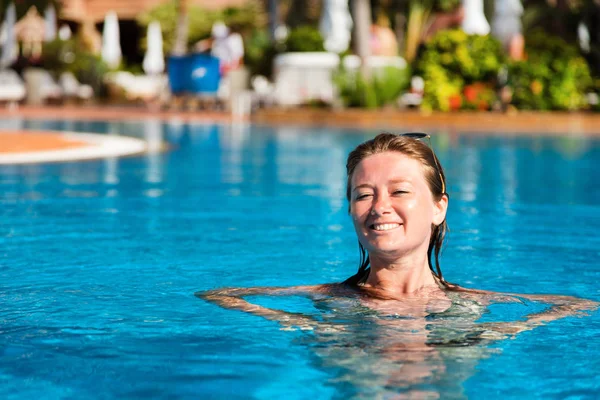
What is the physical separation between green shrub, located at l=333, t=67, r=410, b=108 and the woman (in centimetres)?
1934

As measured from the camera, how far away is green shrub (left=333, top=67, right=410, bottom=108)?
23.7 meters

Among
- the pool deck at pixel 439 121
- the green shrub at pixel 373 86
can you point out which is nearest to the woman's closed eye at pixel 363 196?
the pool deck at pixel 439 121

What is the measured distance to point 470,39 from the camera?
907 inches

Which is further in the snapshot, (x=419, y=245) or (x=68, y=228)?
(x=68, y=228)

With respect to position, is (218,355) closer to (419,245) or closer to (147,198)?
(419,245)

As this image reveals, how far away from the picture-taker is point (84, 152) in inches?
548

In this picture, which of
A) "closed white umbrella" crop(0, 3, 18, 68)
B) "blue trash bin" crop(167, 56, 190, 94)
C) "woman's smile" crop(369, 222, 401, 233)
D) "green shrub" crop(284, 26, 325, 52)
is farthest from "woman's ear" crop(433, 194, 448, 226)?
"closed white umbrella" crop(0, 3, 18, 68)

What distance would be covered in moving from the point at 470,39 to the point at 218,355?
20.1 meters

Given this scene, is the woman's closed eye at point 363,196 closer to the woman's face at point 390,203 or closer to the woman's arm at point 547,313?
the woman's face at point 390,203

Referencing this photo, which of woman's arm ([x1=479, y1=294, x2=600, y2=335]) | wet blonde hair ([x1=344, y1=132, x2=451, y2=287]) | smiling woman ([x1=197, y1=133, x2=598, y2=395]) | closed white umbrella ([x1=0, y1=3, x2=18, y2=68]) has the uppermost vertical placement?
closed white umbrella ([x1=0, y1=3, x2=18, y2=68])

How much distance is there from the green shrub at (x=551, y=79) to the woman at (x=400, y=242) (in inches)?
726

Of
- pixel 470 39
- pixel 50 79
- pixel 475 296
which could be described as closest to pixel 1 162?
pixel 475 296

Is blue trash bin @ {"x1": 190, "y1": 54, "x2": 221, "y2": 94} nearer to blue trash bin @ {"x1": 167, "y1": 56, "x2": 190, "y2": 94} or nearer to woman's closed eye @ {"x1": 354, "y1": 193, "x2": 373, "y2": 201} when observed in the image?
blue trash bin @ {"x1": 167, "y1": 56, "x2": 190, "y2": 94}

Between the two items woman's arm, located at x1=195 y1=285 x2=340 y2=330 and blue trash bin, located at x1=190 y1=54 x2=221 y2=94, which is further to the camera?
blue trash bin, located at x1=190 y1=54 x2=221 y2=94
